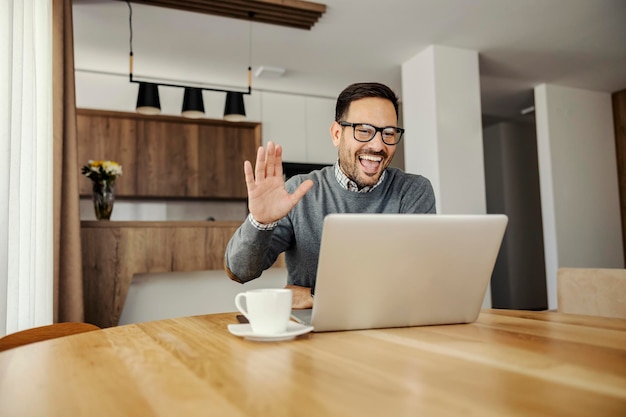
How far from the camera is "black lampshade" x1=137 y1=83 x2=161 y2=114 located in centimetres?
354

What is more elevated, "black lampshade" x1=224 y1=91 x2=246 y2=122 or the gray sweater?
"black lampshade" x1=224 y1=91 x2=246 y2=122

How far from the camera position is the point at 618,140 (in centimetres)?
573

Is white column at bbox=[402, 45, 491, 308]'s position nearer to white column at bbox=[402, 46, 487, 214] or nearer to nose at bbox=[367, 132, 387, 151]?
white column at bbox=[402, 46, 487, 214]

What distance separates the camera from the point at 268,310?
767mm

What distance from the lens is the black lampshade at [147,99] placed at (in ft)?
11.6

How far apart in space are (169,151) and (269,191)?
415 cm

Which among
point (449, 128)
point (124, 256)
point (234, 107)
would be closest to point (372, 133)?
point (124, 256)

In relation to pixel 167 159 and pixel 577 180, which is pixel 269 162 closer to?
pixel 167 159

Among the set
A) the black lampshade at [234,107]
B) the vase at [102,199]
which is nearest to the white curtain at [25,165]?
the vase at [102,199]

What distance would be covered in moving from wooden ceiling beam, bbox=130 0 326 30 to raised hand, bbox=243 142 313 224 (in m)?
2.50

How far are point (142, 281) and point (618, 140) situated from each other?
18.3ft

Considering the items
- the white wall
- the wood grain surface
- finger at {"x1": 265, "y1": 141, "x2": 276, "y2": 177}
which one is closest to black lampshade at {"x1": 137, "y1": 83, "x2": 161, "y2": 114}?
the wood grain surface

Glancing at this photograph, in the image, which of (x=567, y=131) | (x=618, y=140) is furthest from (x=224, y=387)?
(x=618, y=140)

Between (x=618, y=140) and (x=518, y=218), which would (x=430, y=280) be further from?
(x=518, y=218)
